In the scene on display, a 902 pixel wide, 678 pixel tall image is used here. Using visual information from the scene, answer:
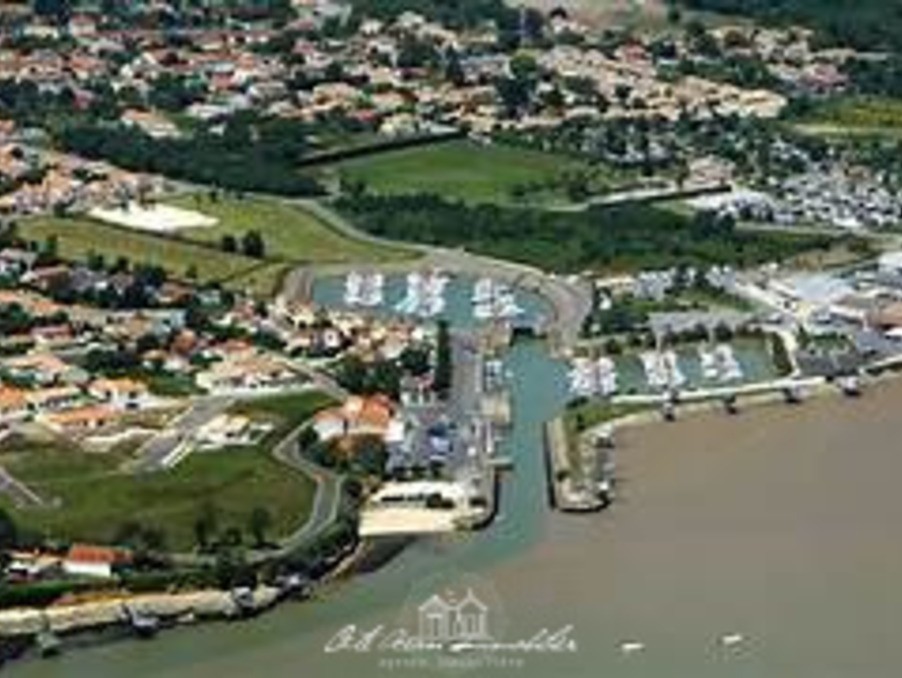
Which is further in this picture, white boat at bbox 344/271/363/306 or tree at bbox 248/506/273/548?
white boat at bbox 344/271/363/306

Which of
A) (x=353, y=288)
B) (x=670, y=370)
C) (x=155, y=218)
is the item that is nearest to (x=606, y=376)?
(x=670, y=370)

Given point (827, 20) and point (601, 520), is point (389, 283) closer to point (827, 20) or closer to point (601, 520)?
point (601, 520)

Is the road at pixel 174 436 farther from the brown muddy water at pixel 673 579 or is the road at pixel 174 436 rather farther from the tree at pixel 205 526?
the brown muddy water at pixel 673 579

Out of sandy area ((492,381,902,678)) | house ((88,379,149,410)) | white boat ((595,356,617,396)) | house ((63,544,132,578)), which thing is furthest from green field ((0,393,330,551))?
white boat ((595,356,617,396))

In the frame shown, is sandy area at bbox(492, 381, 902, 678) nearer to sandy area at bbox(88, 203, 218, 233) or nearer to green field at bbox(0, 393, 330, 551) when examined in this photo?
green field at bbox(0, 393, 330, 551)

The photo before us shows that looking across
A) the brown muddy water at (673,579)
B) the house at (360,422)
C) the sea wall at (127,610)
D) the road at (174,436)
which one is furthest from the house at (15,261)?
the sea wall at (127,610)

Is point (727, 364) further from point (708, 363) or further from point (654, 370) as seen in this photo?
point (654, 370)

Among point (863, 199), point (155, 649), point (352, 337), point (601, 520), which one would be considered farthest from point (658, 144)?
point (155, 649)
